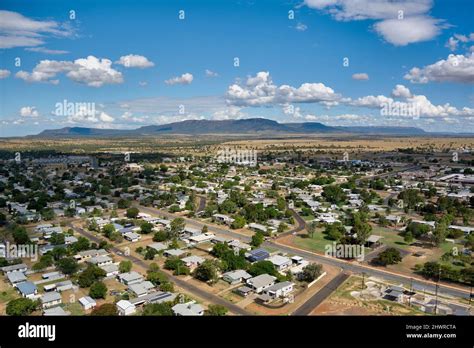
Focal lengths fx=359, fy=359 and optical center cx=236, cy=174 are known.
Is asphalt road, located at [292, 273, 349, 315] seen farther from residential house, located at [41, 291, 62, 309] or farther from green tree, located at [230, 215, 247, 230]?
green tree, located at [230, 215, 247, 230]

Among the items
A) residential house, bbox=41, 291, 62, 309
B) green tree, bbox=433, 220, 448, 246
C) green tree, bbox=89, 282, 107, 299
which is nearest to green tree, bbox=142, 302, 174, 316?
green tree, bbox=89, 282, 107, 299

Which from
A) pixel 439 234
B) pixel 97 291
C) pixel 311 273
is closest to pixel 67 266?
pixel 97 291

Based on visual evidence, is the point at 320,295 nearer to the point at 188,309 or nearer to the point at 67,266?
the point at 188,309

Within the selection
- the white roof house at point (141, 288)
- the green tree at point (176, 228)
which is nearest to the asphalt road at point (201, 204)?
the green tree at point (176, 228)

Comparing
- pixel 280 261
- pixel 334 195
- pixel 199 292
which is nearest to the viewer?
pixel 199 292

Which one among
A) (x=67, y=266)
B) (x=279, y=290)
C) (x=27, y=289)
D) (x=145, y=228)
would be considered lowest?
(x=279, y=290)

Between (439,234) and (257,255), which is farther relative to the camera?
(439,234)

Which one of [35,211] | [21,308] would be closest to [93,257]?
[21,308]

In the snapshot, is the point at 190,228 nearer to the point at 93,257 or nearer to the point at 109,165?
the point at 93,257

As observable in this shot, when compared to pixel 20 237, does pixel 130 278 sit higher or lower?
lower

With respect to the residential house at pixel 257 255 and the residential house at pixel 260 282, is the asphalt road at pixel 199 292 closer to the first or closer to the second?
the residential house at pixel 260 282
